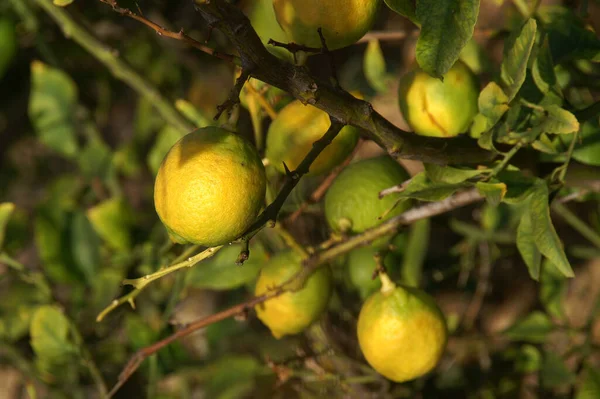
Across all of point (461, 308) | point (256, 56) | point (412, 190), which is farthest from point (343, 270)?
point (256, 56)

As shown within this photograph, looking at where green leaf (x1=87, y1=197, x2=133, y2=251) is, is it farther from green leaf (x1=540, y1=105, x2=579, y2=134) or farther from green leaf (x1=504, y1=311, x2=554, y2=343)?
green leaf (x1=540, y1=105, x2=579, y2=134)

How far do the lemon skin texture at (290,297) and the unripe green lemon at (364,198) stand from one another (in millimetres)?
78

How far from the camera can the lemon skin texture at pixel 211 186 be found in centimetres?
61

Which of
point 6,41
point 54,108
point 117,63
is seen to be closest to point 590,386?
point 117,63

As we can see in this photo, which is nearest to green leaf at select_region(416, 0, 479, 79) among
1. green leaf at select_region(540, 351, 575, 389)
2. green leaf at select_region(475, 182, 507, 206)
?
green leaf at select_region(475, 182, 507, 206)

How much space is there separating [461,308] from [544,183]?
105 cm

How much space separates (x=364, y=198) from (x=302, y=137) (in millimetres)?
166

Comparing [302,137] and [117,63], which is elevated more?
[302,137]

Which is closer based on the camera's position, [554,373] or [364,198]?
[364,198]

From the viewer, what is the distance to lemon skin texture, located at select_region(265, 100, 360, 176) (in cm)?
75

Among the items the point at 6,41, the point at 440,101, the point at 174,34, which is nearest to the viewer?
the point at 174,34

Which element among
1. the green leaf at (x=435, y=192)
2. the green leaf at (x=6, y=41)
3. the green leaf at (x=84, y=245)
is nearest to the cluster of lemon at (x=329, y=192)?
the green leaf at (x=435, y=192)

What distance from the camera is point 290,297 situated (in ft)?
2.89

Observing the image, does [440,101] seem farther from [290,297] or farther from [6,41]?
[6,41]
